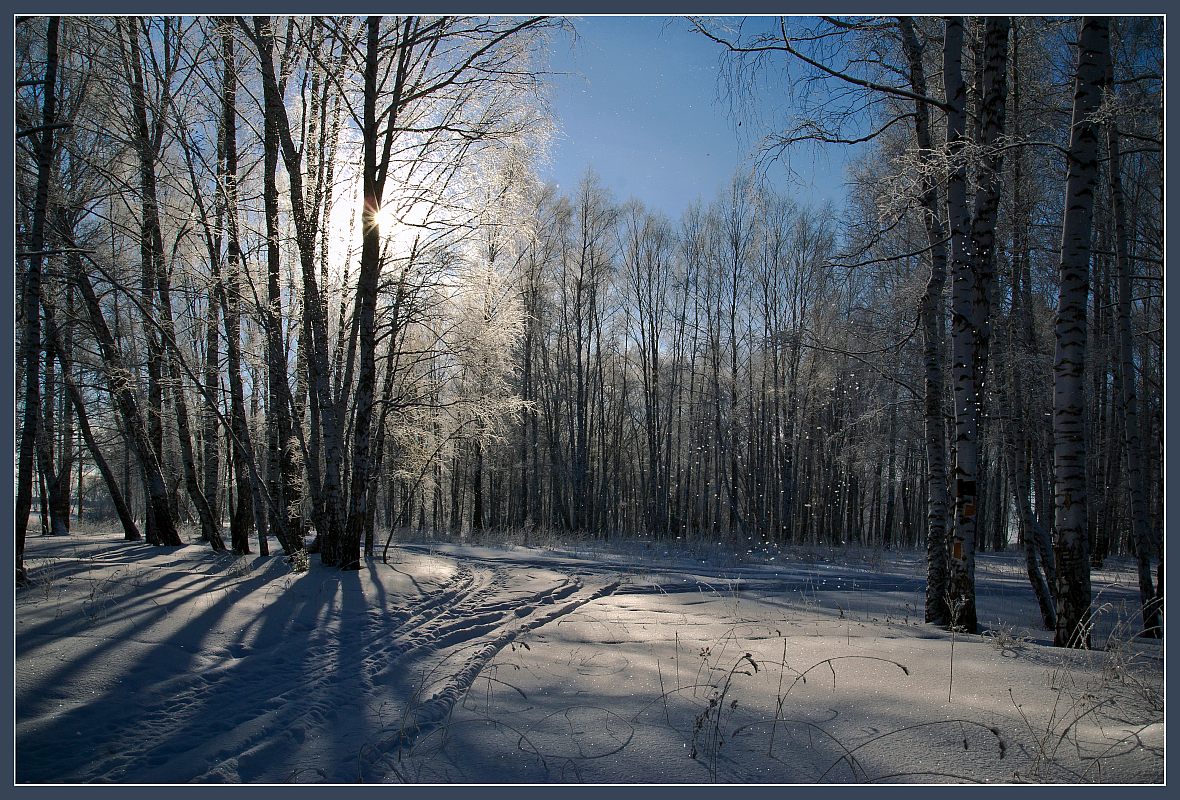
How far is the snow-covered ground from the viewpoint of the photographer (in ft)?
8.24

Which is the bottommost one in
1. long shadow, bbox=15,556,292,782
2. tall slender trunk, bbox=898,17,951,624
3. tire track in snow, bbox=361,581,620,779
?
tire track in snow, bbox=361,581,620,779

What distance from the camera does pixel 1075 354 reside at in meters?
4.54

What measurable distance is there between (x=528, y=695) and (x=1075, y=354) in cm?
454

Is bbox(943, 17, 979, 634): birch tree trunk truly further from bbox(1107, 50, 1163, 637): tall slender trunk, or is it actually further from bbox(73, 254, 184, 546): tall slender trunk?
bbox(73, 254, 184, 546): tall slender trunk

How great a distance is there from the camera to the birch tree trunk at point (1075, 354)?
14.8ft

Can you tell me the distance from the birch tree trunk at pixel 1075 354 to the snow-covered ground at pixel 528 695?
72 centimetres

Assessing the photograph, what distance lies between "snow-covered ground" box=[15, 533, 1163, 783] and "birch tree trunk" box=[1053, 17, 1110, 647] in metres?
0.72

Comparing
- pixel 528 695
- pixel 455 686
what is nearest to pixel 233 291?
pixel 455 686

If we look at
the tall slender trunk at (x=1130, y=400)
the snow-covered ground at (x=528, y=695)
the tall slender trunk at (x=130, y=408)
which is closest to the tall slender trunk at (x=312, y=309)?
the snow-covered ground at (x=528, y=695)

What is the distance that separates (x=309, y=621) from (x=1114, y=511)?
83.7 ft

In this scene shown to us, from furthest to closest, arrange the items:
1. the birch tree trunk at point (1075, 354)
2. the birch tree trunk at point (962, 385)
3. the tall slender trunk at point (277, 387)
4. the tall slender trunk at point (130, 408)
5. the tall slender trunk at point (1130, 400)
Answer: the tall slender trunk at point (130, 408)
the tall slender trunk at point (277, 387)
the tall slender trunk at point (1130, 400)
the birch tree trunk at point (962, 385)
the birch tree trunk at point (1075, 354)

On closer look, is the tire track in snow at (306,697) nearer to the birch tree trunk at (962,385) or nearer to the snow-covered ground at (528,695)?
the snow-covered ground at (528,695)

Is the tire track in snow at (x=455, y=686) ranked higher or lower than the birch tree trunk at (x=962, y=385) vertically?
lower

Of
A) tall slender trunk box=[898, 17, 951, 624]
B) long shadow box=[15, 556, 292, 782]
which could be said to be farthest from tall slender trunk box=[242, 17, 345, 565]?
tall slender trunk box=[898, 17, 951, 624]
